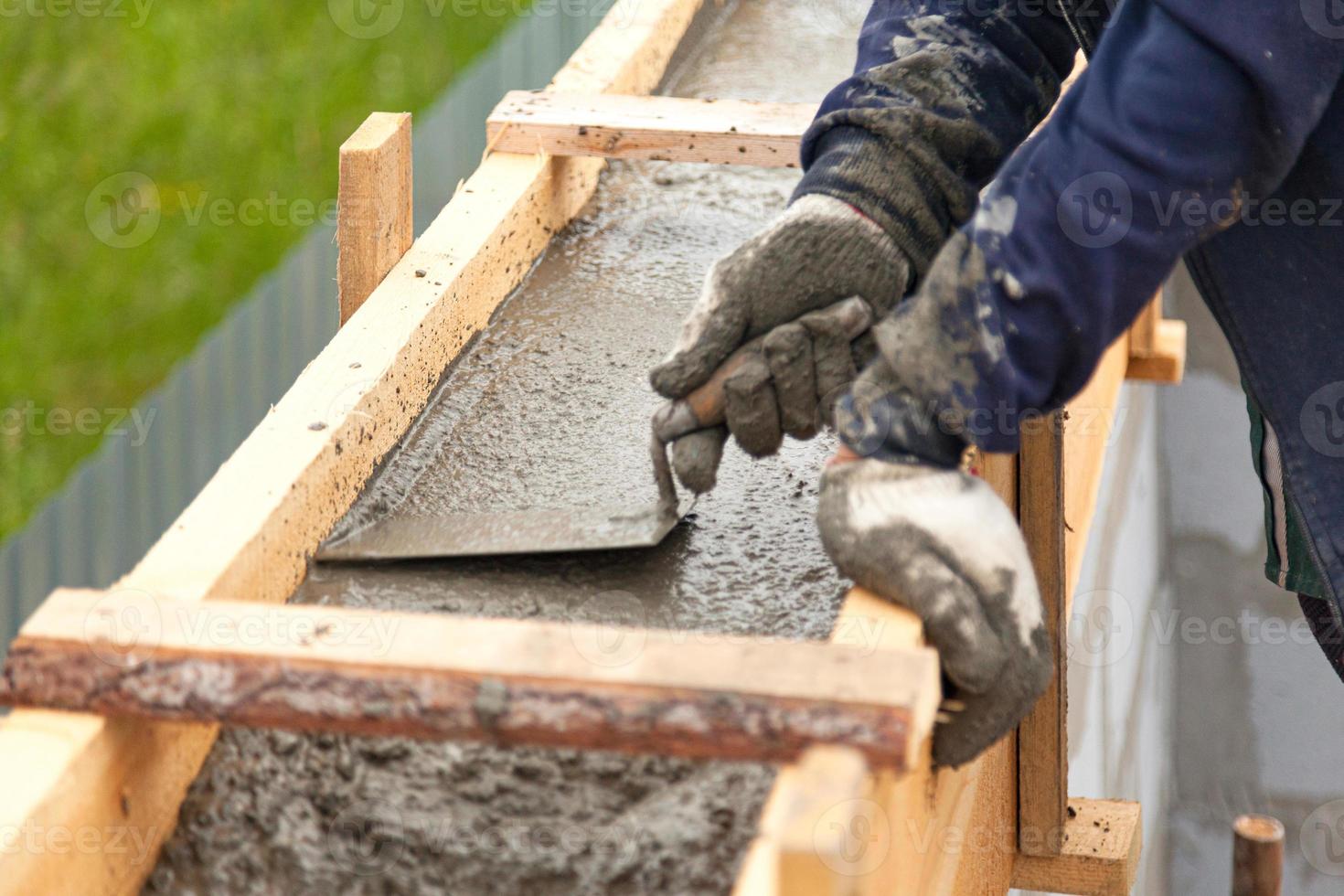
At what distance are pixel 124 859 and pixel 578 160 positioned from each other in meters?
2.13

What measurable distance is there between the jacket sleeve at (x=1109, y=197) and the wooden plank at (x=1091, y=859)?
4.76 feet

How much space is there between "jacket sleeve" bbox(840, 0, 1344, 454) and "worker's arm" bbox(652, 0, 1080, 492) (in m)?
0.37

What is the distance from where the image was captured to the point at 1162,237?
152 centimetres

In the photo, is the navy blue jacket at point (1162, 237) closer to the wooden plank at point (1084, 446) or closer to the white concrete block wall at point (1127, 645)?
the wooden plank at point (1084, 446)

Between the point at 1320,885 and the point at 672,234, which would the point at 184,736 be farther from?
the point at 1320,885

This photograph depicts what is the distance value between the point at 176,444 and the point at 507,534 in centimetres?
244

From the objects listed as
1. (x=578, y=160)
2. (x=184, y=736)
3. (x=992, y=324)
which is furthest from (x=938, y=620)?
(x=578, y=160)
